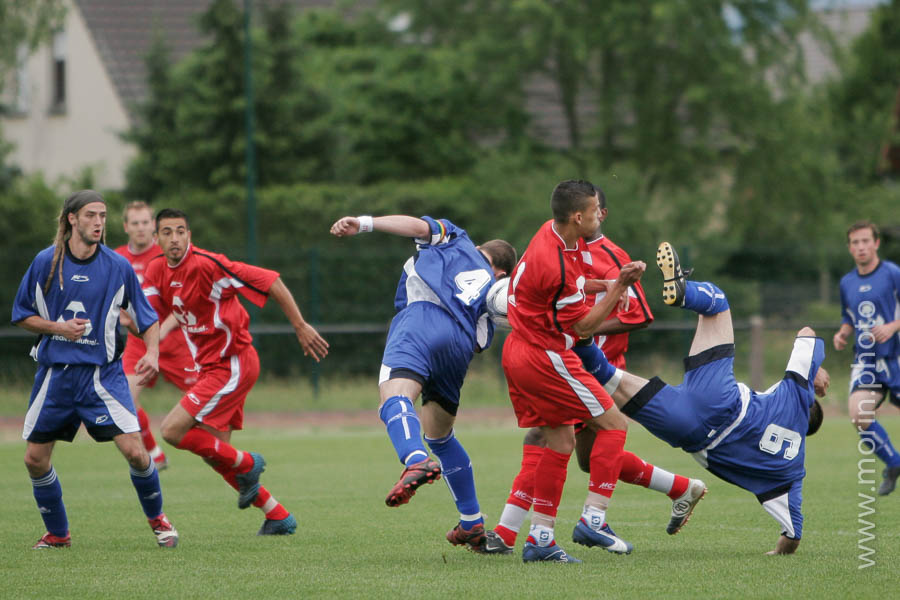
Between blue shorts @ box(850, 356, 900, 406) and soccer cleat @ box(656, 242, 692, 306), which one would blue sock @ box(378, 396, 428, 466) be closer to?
soccer cleat @ box(656, 242, 692, 306)

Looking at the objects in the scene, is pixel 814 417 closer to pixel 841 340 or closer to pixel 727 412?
pixel 727 412

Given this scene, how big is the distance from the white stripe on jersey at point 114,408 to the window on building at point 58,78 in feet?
79.0

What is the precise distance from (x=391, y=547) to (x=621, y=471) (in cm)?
140

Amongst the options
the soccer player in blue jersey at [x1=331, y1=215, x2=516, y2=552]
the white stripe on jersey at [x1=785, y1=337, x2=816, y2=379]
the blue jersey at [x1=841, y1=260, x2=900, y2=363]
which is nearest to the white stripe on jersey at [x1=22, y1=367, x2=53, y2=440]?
the soccer player in blue jersey at [x1=331, y1=215, x2=516, y2=552]

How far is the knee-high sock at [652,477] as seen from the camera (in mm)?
7242

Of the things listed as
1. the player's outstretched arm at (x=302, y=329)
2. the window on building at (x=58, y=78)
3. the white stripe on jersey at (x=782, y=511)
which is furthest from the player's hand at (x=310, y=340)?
the window on building at (x=58, y=78)

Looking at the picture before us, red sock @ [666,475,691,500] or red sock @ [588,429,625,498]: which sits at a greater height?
red sock @ [588,429,625,498]

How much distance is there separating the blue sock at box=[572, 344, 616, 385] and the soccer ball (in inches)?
18.5

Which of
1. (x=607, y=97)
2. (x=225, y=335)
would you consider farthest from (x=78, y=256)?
(x=607, y=97)

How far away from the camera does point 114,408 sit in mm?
7207

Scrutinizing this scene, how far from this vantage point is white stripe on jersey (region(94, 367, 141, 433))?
7.19 metres

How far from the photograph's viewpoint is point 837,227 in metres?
29.0

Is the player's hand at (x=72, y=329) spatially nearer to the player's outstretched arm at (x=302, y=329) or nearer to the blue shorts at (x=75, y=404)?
the blue shorts at (x=75, y=404)

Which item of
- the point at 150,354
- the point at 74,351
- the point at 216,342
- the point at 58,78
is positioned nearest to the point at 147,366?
the point at 150,354
